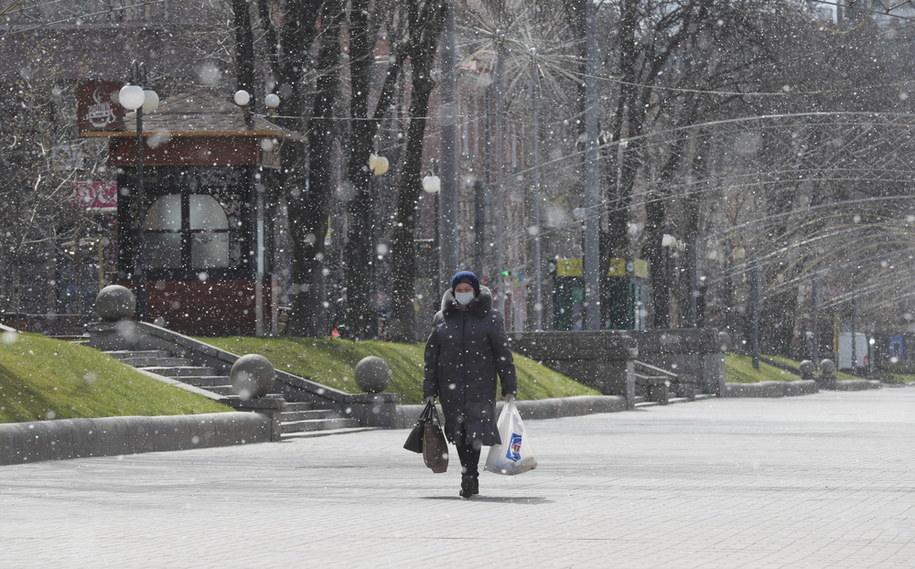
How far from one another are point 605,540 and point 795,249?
175 ft

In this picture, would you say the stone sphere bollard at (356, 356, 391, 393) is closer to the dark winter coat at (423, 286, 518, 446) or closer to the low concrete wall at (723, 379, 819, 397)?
the dark winter coat at (423, 286, 518, 446)

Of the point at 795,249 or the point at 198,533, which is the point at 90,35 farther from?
the point at 198,533

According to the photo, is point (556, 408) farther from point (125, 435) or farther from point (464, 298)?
point (464, 298)

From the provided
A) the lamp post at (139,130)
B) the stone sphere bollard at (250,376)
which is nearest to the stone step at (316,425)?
the stone sphere bollard at (250,376)

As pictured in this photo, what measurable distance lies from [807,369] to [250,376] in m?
40.8

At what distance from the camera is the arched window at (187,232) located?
3155cm

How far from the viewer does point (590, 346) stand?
39.7 meters

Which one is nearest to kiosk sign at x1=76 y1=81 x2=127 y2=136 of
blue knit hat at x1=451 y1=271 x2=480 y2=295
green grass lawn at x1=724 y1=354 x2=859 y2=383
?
blue knit hat at x1=451 y1=271 x2=480 y2=295

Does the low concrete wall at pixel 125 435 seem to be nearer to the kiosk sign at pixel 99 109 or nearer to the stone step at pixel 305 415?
the stone step at pixel 305 415

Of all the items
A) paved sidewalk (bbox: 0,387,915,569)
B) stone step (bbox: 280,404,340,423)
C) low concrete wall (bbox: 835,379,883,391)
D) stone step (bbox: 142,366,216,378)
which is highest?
stone step (bbox: 142,366,216,378)

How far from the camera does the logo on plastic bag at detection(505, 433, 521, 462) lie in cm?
1440

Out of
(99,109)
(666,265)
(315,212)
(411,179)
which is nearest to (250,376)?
(99,109)

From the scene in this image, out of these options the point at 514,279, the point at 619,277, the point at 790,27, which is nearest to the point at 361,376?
the point at 619,277

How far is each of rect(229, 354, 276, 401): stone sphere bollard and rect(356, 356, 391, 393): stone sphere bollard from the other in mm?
3081
